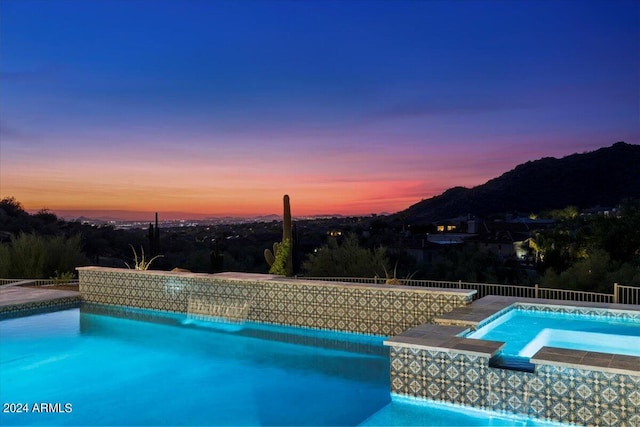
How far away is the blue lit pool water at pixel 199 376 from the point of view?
4652mm

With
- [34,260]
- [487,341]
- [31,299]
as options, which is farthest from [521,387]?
[34,260]

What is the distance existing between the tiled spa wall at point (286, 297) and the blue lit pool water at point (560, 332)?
0.72 m

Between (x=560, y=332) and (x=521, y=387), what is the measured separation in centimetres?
236

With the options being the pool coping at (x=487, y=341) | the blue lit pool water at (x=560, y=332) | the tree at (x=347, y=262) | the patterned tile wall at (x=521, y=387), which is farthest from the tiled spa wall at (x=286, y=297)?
Answer: the tree at (x=347, y=262)

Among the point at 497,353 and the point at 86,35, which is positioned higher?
the point at 86,35

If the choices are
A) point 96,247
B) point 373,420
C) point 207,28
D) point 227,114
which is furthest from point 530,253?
point 373,420

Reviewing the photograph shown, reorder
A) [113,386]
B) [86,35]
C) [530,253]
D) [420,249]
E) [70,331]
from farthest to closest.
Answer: [420,249] → [530,253] → [86,35] → [70,331] → [113,386]

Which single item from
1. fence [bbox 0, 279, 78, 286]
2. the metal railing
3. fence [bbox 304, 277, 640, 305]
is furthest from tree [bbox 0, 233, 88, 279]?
the metal railing

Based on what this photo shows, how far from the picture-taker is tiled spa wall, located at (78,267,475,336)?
7043mm

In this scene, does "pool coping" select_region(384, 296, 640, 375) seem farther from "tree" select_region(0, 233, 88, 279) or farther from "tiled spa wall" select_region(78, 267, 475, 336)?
"tree" select_region(0, 233, 88, 279)

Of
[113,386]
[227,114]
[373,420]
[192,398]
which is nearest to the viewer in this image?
[373,420]

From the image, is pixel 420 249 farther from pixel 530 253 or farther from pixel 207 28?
pixel 207 28

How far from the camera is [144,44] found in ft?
41.4

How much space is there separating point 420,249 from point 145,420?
2578 cm
